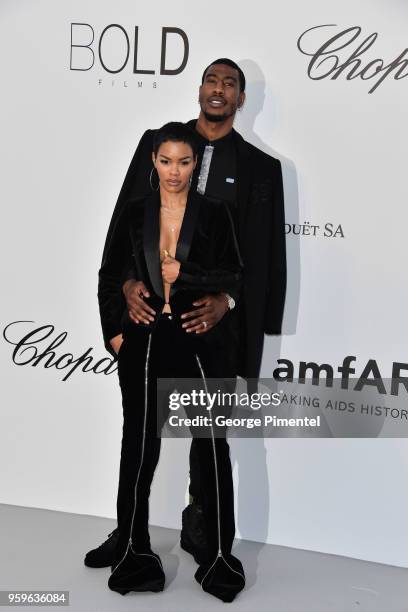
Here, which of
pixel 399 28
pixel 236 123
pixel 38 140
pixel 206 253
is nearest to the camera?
pixel 206 253

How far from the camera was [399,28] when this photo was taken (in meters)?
3.11

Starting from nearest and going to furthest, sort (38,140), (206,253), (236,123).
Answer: (206,253) < (236,123) < (38,140)

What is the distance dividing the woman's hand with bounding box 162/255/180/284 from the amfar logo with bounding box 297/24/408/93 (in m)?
0.93

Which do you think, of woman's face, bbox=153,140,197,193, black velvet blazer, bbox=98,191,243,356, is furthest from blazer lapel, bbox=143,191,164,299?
woman's face, bbox=153,140,197,193

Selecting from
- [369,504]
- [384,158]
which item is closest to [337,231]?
[384,158]

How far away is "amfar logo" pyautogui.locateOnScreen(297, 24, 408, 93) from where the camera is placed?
3.13m

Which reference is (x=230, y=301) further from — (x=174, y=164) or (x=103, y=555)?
(x=103, y=555)

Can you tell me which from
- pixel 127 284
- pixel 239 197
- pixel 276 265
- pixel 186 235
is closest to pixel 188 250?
pixel 186 235

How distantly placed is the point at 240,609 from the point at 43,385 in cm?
128

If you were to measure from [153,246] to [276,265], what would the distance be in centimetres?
60

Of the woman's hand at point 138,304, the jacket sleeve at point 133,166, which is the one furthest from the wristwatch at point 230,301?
the jacket sleeve at point 133,166

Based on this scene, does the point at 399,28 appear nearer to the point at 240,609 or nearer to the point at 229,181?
the point at 229,181

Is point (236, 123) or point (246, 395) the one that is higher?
point (236, 123)

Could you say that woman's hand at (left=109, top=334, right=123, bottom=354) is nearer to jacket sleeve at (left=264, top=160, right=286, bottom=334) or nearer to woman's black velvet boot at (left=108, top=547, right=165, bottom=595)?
jacket sleeve at (left=264, top=160, right=286, bottom=334)
